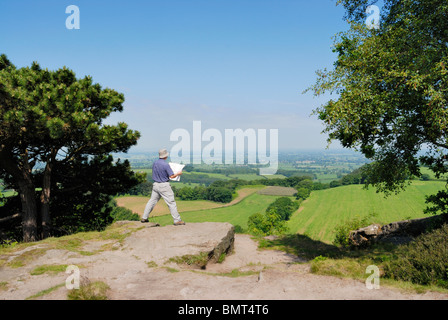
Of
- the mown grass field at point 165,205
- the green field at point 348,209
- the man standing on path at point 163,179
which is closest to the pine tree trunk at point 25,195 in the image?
the man standing on path at point 163,179

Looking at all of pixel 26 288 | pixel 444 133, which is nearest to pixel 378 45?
pixel 444 133

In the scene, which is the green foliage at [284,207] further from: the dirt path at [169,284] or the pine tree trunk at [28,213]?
the dirt path at [169,284]

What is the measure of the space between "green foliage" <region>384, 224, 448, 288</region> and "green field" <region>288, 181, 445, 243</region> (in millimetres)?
47443

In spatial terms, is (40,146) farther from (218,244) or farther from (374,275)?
(374,275)

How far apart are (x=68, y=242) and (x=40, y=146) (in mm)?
7507

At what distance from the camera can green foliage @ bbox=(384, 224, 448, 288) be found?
601 centimetres

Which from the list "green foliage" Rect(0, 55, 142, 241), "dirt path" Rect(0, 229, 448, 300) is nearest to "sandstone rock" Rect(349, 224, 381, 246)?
"dirt path" Rect(0, 229, 448, 300)

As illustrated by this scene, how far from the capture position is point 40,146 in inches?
560

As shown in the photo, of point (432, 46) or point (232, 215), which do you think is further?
point (232, 215)

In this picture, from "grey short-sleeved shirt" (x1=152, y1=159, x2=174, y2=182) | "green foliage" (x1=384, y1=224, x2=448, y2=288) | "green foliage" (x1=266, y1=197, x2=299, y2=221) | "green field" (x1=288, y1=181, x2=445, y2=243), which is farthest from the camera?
"green foliage" (x1=266, y1=197, x2=299, y2=221)

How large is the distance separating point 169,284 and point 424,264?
6.17 m

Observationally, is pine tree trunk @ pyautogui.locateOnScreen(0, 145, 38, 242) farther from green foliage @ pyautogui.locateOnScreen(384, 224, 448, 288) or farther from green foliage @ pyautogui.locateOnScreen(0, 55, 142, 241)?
green foliage @ pyautogui.locateOnScreen(384, 224, 448, 288)

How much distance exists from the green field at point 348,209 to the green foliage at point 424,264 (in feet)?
156

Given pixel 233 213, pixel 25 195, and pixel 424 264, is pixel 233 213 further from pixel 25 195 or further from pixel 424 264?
pixel 424 264
